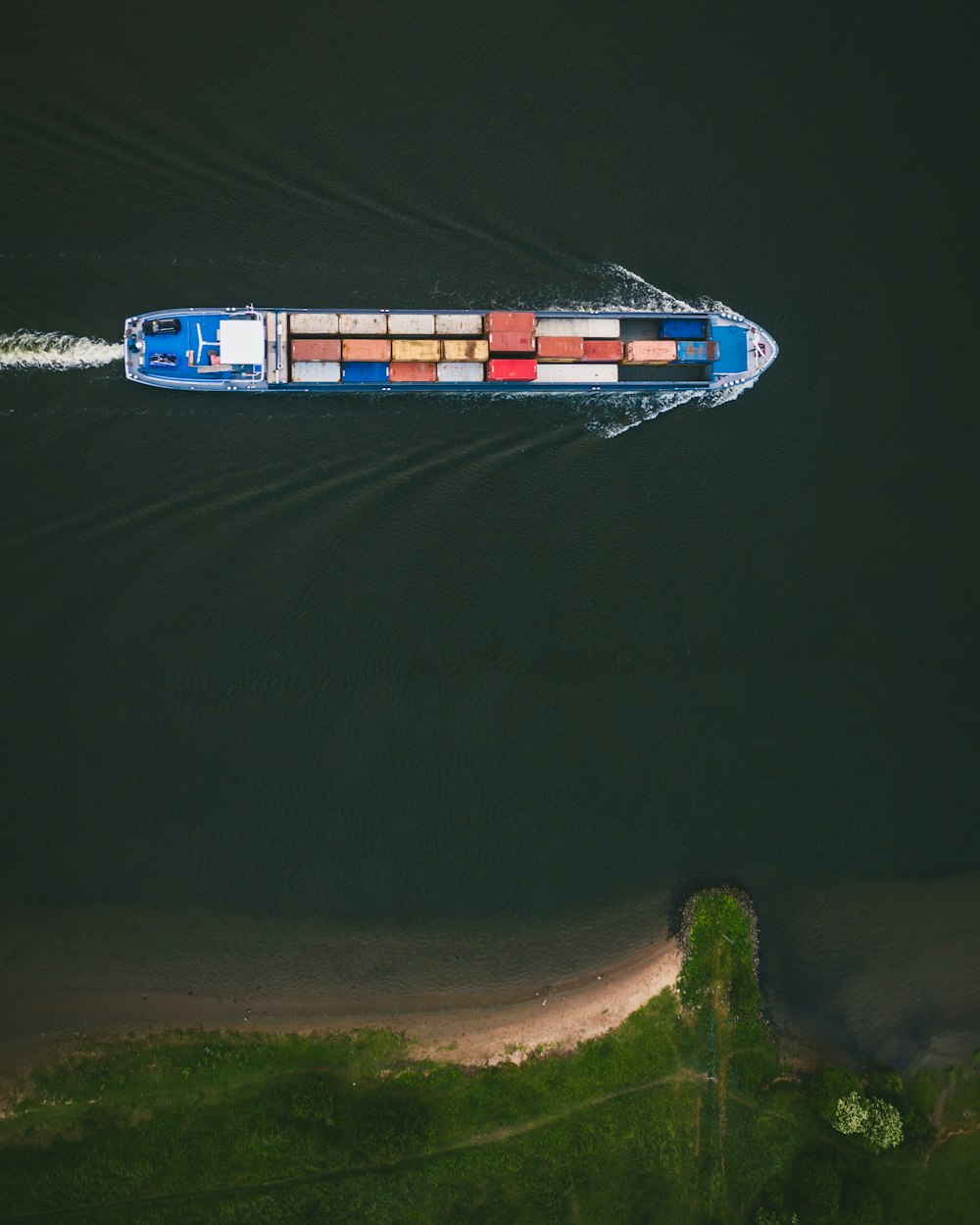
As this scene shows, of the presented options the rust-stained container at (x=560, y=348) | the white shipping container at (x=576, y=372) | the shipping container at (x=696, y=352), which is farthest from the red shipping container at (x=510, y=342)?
the shipping container at (x=696, y=352)

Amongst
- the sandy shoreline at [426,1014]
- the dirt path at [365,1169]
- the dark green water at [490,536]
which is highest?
the dark green water at [490,536]

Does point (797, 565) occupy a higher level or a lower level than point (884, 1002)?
higher

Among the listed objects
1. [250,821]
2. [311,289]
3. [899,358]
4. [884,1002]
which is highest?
[311,289]

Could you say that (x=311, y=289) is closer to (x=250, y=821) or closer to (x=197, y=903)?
(x=250, y=821)

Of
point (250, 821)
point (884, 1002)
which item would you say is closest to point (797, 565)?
point (884, 1002)

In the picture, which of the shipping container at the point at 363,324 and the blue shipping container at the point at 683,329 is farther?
the blue shipping container at the point at 683,329

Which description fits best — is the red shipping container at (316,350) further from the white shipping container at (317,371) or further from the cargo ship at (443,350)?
the white shipping container at (317,371)

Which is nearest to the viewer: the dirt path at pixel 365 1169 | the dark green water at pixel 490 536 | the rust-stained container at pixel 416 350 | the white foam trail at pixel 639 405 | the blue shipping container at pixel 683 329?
the dirt path at pixel 365 1169

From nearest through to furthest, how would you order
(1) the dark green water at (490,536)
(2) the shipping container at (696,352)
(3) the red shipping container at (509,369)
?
(1) the dark green water at (490,536)
(3) the red shipping container at (509,369)
(2) the shipping container at (696,352)
